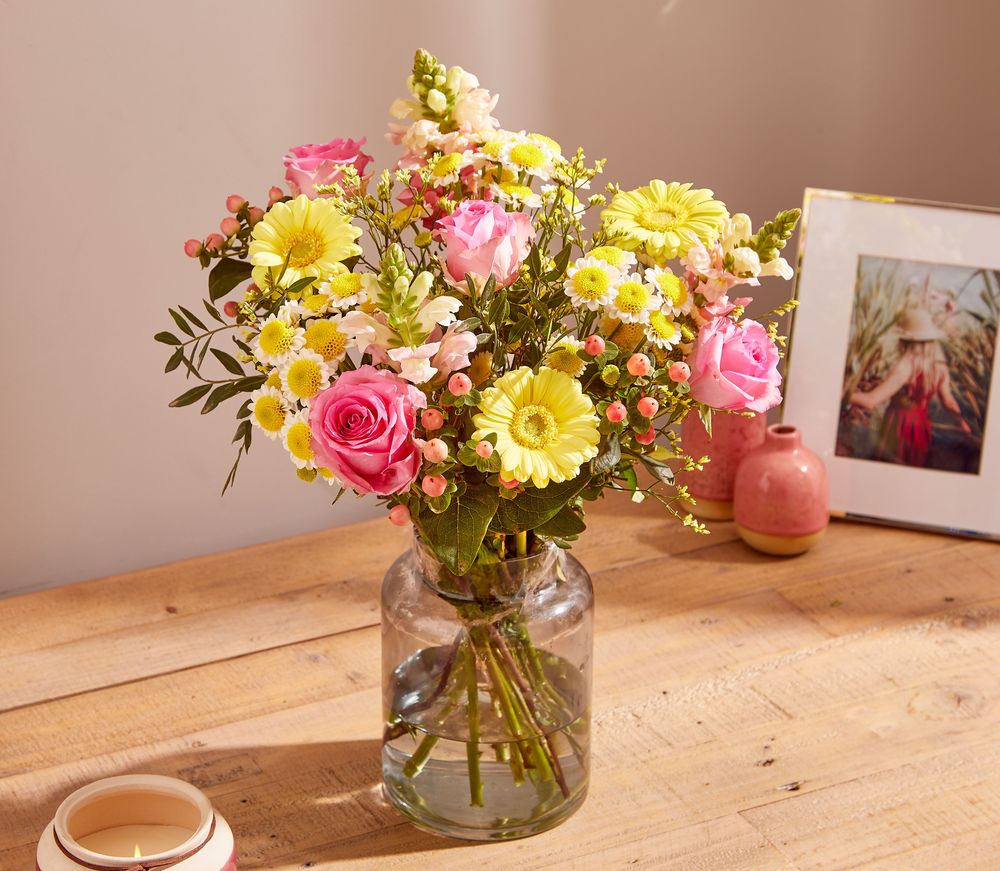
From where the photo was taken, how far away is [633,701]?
1.16m

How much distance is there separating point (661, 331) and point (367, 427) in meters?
0.19

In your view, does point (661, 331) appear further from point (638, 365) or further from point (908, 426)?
point (908, 426)

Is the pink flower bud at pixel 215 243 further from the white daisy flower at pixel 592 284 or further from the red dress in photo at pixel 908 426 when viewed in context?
the red dress in photo at pixel 908 426

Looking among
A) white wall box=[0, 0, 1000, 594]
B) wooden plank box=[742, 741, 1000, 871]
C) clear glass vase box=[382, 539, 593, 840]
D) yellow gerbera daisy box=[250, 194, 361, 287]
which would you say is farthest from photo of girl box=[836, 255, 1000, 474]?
yellow gerbera daisy box=[250, 194, 361, 287]

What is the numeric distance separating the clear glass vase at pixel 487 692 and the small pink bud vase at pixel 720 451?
1.57 ft

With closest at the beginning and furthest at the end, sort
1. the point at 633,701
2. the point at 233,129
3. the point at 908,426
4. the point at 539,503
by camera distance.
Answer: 1. the point at 539,503
2. the point at 633,701
3. the point at 233,129
4. the point at 908,426

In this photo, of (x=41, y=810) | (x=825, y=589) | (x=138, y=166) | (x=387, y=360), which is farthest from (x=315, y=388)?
(x=825, y=589)

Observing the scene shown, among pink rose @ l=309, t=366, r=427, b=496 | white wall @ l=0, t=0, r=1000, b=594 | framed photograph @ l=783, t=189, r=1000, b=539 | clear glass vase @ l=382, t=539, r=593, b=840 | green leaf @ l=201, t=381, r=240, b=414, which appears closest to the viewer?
pink rose @ l=309, t=366, r=427, b=496

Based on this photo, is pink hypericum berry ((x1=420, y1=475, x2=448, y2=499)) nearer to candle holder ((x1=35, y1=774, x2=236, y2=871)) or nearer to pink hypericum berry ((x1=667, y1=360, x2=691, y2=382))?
pink hypericum berry ((x1=667, y1=360, x2=691, y2=382))

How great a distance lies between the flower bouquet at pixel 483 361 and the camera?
78 cm

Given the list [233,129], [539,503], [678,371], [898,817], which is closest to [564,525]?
[539,503]

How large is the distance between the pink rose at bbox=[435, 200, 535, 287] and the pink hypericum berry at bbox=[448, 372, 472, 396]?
0.22 feet

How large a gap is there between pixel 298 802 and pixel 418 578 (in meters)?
0.21

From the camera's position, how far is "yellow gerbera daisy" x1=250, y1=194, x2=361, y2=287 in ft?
2.65
